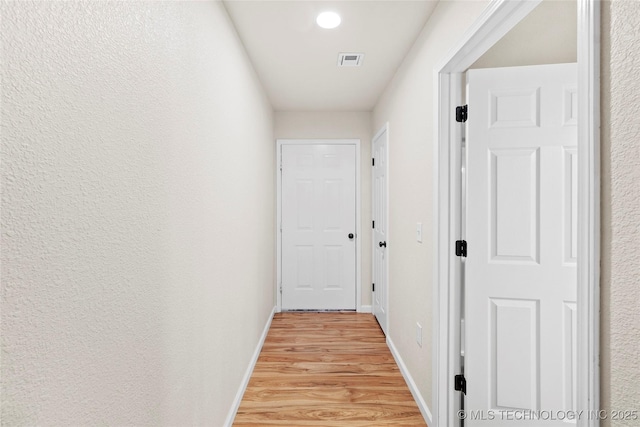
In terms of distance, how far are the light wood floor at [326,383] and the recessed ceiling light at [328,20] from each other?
2.39m

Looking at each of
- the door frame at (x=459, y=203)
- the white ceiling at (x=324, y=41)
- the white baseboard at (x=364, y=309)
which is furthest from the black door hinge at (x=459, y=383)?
the white baseboard at (x=364, y=309)

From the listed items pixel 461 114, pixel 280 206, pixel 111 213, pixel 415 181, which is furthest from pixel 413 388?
pixel 280 206

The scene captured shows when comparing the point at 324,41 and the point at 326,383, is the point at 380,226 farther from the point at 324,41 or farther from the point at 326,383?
the point at 324,41

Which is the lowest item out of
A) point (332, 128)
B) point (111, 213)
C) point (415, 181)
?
point (111, 213)

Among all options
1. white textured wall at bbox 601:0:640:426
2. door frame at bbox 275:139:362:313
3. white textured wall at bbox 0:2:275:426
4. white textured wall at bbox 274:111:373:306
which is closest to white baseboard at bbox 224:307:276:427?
white textured wall at bbox 0:2:275:426

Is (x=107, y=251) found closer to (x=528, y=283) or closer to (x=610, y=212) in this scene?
(x=610, y=212)

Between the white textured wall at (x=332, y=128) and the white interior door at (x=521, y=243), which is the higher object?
the white textured wall at (x=332, y=128)

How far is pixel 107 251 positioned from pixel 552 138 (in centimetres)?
195

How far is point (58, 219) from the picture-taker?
0.73m

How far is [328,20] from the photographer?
2223mm

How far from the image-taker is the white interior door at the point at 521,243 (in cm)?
180

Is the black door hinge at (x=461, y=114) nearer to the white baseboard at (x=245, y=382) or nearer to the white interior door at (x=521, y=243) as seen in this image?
the white interior door at (x=521, y=243)

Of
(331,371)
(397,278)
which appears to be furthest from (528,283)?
(331,371)

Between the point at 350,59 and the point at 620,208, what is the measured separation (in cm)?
234
